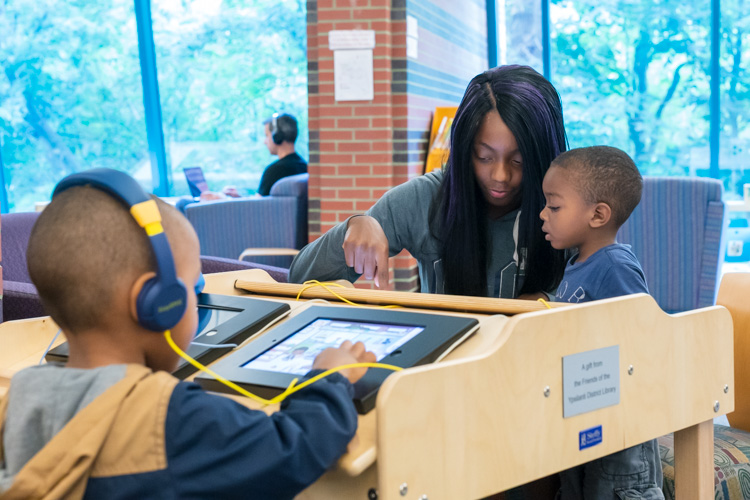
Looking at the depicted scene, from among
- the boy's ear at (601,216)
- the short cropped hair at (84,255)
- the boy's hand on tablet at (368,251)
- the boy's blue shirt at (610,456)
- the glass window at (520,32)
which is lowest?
the boy's blue shirt at (610,456)

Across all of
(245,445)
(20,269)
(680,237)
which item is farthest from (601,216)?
(20,269)

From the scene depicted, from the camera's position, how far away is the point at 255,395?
1.05m

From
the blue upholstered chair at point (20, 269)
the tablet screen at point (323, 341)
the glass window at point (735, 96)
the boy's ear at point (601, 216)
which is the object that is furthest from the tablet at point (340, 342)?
the glass window at point (735, 96)

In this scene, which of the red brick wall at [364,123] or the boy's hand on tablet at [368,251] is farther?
the red brick wall at [364,123]

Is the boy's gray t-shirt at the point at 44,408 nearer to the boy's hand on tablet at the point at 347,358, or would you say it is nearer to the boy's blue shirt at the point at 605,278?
the boy's hand on tablet at the point at 347,358

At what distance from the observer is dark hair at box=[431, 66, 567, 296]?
1729mm

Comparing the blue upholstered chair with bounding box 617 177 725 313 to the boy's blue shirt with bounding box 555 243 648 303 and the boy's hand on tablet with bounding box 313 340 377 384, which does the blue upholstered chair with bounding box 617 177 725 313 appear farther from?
the boy's hand on tablet with bounding box 313 340 377 384

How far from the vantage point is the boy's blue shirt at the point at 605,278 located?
1.53m

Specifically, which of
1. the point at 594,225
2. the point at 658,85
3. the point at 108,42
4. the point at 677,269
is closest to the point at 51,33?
the point at 108,42

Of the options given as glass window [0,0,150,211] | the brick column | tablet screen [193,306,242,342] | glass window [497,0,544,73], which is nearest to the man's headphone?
the brick column

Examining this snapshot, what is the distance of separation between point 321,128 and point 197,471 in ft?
12.2

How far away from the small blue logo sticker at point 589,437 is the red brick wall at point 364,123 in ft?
10.7

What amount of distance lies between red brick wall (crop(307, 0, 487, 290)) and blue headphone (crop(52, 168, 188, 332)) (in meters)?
3.48

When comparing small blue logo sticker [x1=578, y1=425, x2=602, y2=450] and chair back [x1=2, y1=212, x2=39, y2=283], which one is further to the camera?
chair back [x1=2, y1=212, x2=39, y2=283]
